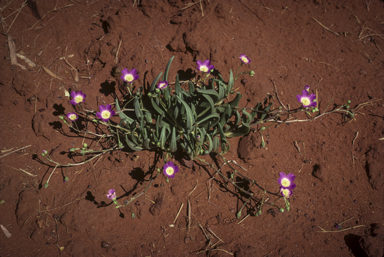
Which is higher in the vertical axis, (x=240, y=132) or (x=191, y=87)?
(x=191, y=87)

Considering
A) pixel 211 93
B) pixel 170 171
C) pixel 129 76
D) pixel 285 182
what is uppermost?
pixel 129 76

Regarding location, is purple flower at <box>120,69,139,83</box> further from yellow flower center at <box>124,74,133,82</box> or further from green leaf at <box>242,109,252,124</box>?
green leaf at <box>242,109,252,124</box>

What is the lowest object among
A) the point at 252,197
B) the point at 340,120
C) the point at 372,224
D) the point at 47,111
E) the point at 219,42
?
the point at 372,224

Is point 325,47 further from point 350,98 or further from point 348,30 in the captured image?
point 350,98

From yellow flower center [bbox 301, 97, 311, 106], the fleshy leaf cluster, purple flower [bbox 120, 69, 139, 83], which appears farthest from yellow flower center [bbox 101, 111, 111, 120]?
yellow flower center [bbox 301, 97, 311, 106]

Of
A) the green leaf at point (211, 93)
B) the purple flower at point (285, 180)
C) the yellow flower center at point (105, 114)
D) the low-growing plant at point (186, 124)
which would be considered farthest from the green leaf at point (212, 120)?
the yellow flower center at point (105, 114)

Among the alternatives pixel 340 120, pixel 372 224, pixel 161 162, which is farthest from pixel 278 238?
pixel 340 120

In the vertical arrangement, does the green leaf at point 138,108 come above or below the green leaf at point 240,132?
above

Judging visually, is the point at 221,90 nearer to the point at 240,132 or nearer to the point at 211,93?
the point at 211,93

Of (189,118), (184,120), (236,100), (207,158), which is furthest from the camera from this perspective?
(207,158)

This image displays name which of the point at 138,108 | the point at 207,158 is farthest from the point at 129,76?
the point at 207,158

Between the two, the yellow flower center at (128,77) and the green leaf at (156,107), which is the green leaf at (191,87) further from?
the yellow flower center at (128,77)

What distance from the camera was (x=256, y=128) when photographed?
118 inches

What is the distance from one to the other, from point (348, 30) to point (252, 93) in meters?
2.03
